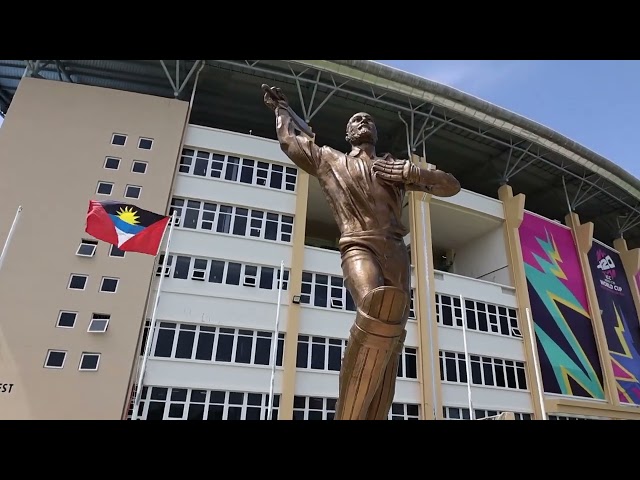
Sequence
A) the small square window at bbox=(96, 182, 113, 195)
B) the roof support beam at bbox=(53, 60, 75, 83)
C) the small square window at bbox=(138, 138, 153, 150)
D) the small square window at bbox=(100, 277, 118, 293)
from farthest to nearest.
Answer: the roof support beam at bbox=(53, 60, 75, 83)
the small square window at bbox=(138, 138, 153, 150)
the small square window at bbox=(96, 182, 113, 195)
the small square window at bbox=(100, 277, 118, 293)

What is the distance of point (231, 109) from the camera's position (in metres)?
31.9

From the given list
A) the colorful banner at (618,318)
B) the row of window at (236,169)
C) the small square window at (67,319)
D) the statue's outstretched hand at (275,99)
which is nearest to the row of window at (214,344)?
the small square window at (67,319)

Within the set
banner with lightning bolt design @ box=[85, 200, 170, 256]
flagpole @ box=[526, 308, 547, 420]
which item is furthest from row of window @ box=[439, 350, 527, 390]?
banner with lightning bolt design @ box=[85, 200, 170, 256]

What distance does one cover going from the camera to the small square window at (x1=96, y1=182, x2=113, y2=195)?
2470 cm

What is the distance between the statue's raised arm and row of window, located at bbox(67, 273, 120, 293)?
63.3 feet

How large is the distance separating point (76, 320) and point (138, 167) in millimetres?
8118

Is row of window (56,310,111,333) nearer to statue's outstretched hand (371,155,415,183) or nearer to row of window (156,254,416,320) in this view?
row of window (156,254,416,320)

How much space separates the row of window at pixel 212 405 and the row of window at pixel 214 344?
1.43m

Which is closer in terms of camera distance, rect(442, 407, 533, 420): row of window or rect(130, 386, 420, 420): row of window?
rect(130, 386, 420, 420): row of window

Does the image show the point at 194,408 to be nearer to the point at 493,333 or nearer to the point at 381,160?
the point at 493,333
